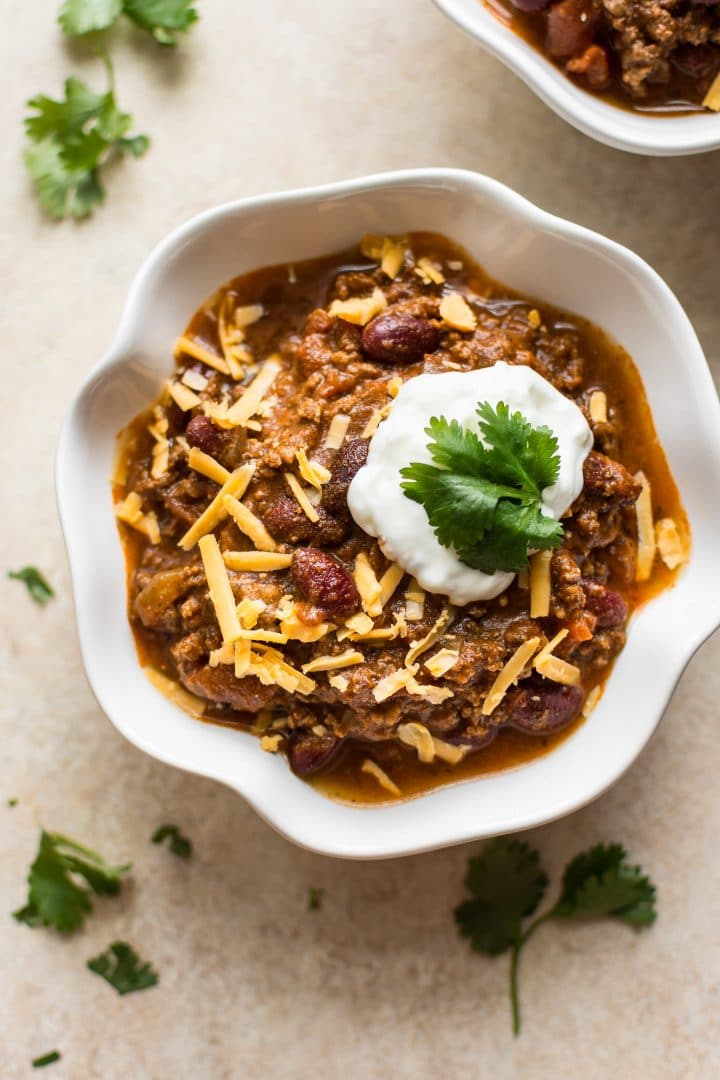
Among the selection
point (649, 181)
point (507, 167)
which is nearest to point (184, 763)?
point (507, 167)

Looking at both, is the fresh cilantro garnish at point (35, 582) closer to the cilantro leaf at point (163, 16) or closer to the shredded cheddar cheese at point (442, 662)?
the shredded cheddar cheese at point (442, 662)

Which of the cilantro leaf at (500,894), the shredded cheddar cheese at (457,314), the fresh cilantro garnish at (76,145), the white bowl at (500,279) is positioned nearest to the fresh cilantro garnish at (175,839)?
the white bowl at (500,279)

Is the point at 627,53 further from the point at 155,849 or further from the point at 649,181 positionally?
the point at 155,849

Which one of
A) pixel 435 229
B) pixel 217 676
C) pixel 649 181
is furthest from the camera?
pixel 649 181

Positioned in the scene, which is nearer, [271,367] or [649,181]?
[271,367]

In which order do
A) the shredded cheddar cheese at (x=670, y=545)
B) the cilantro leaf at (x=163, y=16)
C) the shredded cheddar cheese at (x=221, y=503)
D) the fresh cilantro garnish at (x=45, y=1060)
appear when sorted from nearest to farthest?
the shredded cheddar cheese at (x=221, y=503)
the shredded cheddar cheese at (x=670, y=545)
the cilantro leaf at (x=163, y=16)
the fresh cilantro garnish at (x=45, y=1060)

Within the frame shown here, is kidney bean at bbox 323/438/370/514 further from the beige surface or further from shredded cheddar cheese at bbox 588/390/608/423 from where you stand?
the beige surface

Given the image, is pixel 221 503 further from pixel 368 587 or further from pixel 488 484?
pixel 488 484
